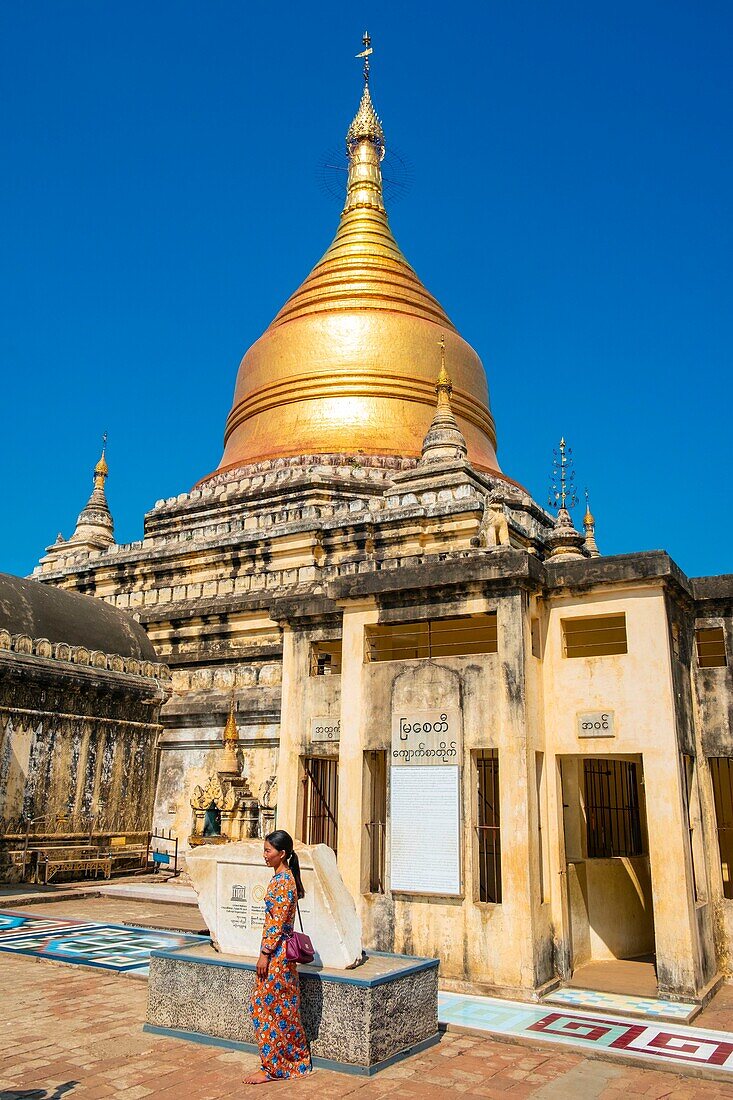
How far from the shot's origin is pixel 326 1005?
7.18 m

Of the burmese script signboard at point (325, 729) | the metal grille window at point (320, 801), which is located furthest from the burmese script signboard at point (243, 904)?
the metal grille window at point (320, 801)

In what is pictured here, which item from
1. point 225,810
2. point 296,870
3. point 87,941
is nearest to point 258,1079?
point 296,870

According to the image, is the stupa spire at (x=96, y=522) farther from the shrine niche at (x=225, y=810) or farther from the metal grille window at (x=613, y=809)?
the metal grille window at (x=613, y=809)

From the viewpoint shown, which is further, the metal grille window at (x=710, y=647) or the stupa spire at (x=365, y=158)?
the stupa spire at (x=365, y=158)

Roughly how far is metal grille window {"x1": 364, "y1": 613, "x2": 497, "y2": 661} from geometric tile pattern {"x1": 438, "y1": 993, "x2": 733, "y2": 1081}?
430 centimetres

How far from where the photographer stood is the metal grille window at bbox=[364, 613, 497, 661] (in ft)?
39.3

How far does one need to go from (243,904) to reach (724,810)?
7955 mm

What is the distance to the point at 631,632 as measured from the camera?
10609mm

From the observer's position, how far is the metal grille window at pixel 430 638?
11977 mm

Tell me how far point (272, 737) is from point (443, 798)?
876 centimetres

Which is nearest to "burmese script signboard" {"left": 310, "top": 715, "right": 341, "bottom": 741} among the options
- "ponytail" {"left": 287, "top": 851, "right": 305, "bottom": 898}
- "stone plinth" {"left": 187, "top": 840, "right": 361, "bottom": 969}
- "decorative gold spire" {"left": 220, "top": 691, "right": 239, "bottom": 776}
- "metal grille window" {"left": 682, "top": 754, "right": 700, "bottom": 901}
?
"stone plinth" {"left": 187, "top": 840, "right": 361, "bottom": 969}

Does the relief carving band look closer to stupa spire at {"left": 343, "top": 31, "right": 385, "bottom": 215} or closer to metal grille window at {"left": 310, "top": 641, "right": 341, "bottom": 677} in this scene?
metal grille window at {"left": 310, "top": 641, "right": 341, "bottom": 677}

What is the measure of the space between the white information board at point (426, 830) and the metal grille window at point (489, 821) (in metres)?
0.74

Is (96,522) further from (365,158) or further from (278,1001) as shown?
(278,1001)
